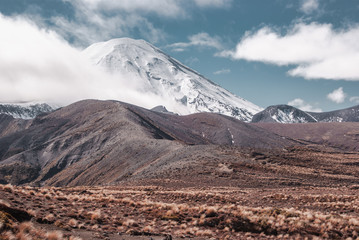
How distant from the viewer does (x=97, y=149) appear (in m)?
98.1

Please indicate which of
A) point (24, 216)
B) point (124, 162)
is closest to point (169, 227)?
point (24, 216)

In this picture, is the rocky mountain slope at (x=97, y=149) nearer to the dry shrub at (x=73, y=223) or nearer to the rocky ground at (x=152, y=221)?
the rocky ground at (x=152, y=221)

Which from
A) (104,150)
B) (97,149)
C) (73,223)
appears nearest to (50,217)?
(73,223)

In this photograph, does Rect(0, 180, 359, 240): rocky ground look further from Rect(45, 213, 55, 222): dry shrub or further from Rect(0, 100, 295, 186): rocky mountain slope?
Rect(0, 100, 295, 186): rocky mountain slope

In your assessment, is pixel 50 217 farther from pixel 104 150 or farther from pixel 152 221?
pixel 104 150

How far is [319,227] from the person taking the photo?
13680mm

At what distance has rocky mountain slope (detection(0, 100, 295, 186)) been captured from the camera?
61562 mm

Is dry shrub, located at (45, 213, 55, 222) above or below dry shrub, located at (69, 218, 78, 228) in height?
above

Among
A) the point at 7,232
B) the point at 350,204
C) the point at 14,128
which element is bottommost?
the point at 350,204

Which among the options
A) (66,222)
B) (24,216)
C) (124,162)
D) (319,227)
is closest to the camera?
(24,216)

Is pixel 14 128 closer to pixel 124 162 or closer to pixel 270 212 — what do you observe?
pixel 124 162

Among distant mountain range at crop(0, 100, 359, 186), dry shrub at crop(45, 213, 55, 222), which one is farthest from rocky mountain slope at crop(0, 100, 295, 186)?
dry shrub at crop(45, 213, 55, 222)

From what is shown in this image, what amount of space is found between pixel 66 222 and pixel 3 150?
13748 centimetres

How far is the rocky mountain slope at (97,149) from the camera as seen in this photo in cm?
6156
